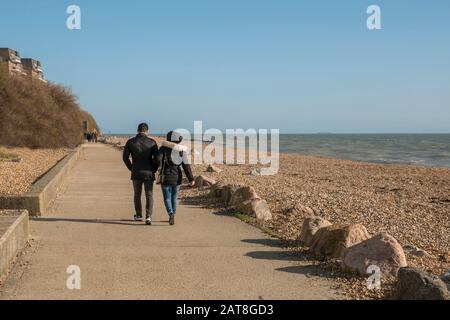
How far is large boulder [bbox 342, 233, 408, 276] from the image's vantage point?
579 centimetres

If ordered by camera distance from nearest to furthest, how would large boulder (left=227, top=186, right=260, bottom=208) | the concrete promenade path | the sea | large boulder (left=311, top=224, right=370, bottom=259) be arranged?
the concrete promenade path < large boulder (left=311, top=224, right=370, bottom=259) < large boulder (left=227, top=186, right=260, bottom=208) < the sea

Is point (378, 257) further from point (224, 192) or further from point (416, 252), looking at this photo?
point (224, 192)

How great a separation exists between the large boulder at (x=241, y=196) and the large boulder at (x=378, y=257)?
4490mm

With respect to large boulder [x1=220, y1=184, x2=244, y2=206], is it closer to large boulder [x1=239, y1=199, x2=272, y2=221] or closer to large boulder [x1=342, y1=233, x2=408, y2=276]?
large boulder [x1=239, y1=199, x2=272, y2=221]

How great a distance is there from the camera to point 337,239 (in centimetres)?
669

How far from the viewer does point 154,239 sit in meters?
7.80

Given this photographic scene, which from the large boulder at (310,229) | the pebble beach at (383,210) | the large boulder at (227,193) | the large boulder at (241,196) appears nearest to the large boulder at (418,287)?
the pebble beach at (383,210)

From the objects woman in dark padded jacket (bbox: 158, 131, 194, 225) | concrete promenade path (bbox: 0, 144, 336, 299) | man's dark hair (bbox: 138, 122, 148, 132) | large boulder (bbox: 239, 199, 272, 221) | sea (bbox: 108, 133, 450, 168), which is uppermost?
man's dark hair (bbox: 138, 122, 148, 132)

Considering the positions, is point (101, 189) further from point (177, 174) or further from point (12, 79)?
point (12, 79)

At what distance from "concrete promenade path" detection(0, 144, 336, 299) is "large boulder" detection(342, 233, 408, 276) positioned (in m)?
0.41

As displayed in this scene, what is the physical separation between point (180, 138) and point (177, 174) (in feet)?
1.99

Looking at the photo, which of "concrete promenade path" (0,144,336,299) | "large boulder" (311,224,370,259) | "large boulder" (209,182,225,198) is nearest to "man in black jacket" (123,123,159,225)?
"concrete promenade path" (0,144,336,299)

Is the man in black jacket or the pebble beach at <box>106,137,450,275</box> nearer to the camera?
the pebble beach at <box>106,137,450,275</box>
